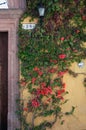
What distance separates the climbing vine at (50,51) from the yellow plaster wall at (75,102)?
0.10 metres

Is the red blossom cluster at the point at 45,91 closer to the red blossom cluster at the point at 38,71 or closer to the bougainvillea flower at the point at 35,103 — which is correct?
the bougainvillea flower at the point at 35,103

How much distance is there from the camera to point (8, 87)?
820 cm

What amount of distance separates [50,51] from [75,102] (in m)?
1.11

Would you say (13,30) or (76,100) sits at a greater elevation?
(13,30)

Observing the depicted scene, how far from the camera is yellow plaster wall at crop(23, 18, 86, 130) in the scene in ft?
26.6

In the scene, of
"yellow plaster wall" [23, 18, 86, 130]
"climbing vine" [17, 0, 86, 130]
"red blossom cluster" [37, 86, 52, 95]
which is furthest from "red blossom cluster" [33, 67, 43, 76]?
"yellow plaster wall" [23, 18, 86, 130]

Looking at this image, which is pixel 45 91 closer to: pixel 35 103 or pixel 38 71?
pixel 35 103

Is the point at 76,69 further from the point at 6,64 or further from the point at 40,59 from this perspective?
the point at 6,64

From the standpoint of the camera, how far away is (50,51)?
8039 millimetres

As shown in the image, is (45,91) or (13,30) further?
(13,30)

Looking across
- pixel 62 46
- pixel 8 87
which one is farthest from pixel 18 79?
pixel 62 46

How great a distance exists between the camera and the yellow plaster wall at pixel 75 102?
26.6ft

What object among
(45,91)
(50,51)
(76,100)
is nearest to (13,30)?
(50,51)

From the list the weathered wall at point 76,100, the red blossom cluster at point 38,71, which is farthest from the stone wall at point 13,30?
the weathered wall at point 76,100
